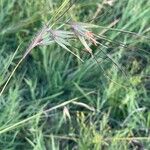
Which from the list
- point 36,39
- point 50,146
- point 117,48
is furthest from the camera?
point 117,48

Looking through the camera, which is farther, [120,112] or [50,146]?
[120,112]

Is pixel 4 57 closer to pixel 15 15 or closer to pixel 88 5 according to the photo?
pixel 15 15

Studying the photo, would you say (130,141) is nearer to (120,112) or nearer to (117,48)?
(120,112)

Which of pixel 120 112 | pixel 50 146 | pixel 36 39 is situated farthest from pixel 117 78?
pixel 36 39

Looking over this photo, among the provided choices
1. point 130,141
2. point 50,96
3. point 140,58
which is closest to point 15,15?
point 50,96

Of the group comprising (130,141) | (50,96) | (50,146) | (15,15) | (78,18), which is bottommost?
(130,141)

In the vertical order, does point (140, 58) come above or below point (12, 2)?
below

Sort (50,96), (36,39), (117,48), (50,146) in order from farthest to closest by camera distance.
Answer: (117,48) < (50,96) < (50,146) < (36,39)
